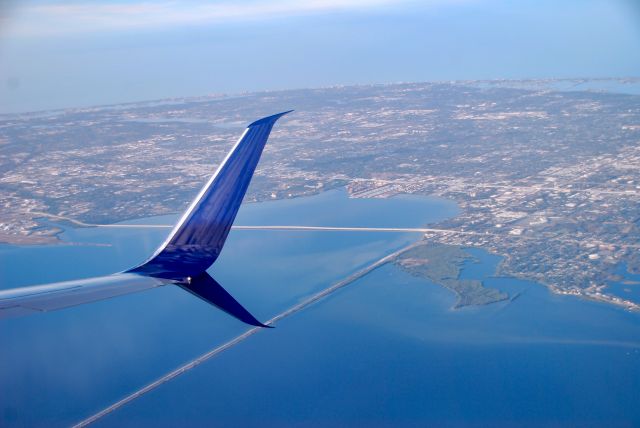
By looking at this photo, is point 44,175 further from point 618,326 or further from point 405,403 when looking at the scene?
point 618,326

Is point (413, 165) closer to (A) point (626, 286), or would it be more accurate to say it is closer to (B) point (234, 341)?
(A) point (626, 286)

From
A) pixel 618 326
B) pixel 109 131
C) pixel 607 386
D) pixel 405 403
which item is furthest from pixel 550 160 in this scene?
pixel 109 131

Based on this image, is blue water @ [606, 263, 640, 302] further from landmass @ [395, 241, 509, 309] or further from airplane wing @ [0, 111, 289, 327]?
airplane wing @ [0, 111, 289, 327]

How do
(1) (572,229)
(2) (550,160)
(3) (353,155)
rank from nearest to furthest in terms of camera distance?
(1) (572,229) < (2) (550,160) < (3) (353,155)

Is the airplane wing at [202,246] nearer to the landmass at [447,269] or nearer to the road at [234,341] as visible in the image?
the road at [234,341]

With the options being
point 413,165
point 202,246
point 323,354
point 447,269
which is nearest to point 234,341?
point 323,354
